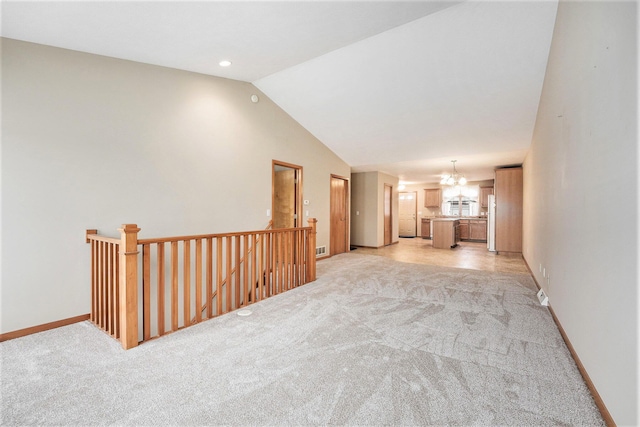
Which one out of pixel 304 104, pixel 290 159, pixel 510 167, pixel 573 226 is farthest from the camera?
pixel 510 167

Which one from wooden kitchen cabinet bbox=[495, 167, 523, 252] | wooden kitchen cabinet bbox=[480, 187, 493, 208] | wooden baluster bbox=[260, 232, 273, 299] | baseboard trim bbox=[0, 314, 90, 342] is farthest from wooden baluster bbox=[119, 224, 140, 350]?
wooden kitchen cabinet bbox=[480, 187, 493, 208]

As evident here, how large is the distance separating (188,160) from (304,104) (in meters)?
2.32

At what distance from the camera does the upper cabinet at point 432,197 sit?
39.4 feet

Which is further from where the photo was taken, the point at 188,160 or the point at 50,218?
the point at 188,160

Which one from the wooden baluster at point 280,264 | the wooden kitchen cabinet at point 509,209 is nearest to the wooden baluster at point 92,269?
the wooden baluster at point 280,264

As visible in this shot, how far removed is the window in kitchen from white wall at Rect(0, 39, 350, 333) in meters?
9.99

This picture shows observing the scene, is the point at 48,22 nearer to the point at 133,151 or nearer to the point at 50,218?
the point at 133,151

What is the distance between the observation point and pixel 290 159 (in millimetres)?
5539

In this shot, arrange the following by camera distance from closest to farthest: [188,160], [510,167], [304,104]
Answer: [188,160] → [304,104] → [510,167]

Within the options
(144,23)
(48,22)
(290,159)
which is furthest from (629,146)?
(290,159)

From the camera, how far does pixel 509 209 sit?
707cm

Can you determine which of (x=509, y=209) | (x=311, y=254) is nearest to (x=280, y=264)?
(x=311, y=254)

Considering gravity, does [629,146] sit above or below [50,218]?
above

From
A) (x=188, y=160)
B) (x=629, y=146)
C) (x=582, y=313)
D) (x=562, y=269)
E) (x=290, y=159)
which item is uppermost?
(x=290, y=159)
